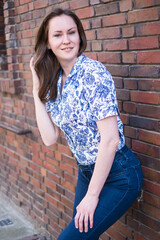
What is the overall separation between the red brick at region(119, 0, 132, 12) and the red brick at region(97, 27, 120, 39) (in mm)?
140

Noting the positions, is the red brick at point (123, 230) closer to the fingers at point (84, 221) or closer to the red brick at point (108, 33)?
the fingers at point (84, 221)

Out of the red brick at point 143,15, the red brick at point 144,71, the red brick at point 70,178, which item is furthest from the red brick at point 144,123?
the red brick at point 70,178

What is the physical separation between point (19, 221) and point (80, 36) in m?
2.79

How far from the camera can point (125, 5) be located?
8.32 feet

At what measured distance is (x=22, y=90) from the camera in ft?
14.1

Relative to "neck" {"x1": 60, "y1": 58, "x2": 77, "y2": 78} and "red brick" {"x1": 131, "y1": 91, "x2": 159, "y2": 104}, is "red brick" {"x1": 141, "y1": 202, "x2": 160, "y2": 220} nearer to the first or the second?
"red brick" {"x1": 131, "y1": 91, "x2": 159, "y2": 104}

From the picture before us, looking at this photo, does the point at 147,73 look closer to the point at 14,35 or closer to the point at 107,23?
the point at 107,23

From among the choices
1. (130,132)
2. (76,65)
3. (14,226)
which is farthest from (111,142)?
(14,226)

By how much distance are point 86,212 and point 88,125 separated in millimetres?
484

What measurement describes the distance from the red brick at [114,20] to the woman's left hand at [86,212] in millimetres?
1221

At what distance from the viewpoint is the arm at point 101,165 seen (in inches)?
79.7

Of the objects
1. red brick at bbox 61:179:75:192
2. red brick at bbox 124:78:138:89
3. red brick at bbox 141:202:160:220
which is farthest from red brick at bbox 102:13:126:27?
red brick at bbox 61:179:75:192

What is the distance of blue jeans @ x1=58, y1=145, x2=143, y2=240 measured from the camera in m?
2.12

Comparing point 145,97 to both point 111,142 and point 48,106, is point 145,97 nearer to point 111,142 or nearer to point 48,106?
point 111,142
